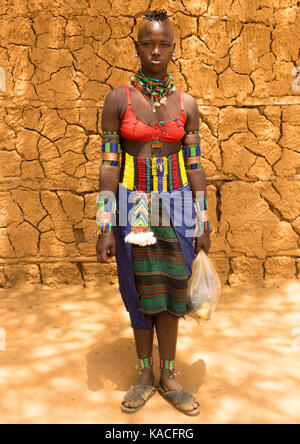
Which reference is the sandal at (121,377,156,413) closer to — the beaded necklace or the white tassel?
the white tassel

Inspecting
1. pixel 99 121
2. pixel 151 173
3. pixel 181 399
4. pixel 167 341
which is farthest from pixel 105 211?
pixel 99 121

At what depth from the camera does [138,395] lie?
2.25 meters


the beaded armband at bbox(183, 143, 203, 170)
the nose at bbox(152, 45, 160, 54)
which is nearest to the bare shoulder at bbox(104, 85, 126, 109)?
the nose at bbox(152, 45, 160, 54)

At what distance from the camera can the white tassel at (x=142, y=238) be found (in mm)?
2115

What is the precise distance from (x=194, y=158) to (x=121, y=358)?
1332 millimetres

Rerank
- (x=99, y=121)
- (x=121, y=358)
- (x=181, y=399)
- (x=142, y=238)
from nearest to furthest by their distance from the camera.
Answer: (x=142, y=238) → (x=181, y=399) → (x=121, y=358) → (x=99, y=121)

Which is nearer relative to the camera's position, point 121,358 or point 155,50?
point 155,50

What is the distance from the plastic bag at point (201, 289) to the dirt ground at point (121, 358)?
1.53ft

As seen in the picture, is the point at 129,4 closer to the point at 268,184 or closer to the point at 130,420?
the point at 268,184

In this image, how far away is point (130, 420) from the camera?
214cm

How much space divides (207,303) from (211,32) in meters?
2.18

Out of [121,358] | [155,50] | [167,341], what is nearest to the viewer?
[155,50]

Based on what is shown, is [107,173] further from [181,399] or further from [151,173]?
[181,399]

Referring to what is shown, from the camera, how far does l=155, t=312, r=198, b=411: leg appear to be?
2.31m
